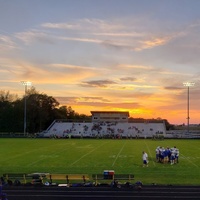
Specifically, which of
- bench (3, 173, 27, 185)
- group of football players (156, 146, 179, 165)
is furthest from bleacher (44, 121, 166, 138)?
bench (3, 173, 27, 185)

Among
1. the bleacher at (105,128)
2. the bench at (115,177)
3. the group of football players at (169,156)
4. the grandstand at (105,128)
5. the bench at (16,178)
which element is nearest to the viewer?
the bench at (16,178)

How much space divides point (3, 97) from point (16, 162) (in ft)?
268

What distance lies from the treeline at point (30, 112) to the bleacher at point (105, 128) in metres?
9.90

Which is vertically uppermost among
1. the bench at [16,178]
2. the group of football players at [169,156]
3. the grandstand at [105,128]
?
the grandstand at [105,128]

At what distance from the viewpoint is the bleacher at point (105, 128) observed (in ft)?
287

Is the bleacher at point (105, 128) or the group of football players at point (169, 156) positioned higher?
the bleacher at point (105, 128)

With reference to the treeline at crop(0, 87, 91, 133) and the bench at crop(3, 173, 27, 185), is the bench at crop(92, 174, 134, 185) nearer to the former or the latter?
the bench at crop(3, 173, 27, 185)

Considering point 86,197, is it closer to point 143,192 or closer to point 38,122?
point 143,192

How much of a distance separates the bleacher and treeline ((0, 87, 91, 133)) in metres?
9.90

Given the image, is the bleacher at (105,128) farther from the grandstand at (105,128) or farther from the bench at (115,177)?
the bench at (115,177)

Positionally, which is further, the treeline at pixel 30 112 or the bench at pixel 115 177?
the treeline at pixel 30 112

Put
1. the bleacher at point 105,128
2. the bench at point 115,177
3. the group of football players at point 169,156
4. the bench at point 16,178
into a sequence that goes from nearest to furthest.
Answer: the bench at point 16,178 < the bench at point 115,177 < the group of football players at point 169,156 < the bleacher at point 105,128

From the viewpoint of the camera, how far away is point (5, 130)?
317 ft

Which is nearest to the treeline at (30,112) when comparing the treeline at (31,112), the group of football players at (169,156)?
the treeline at (31,112)
